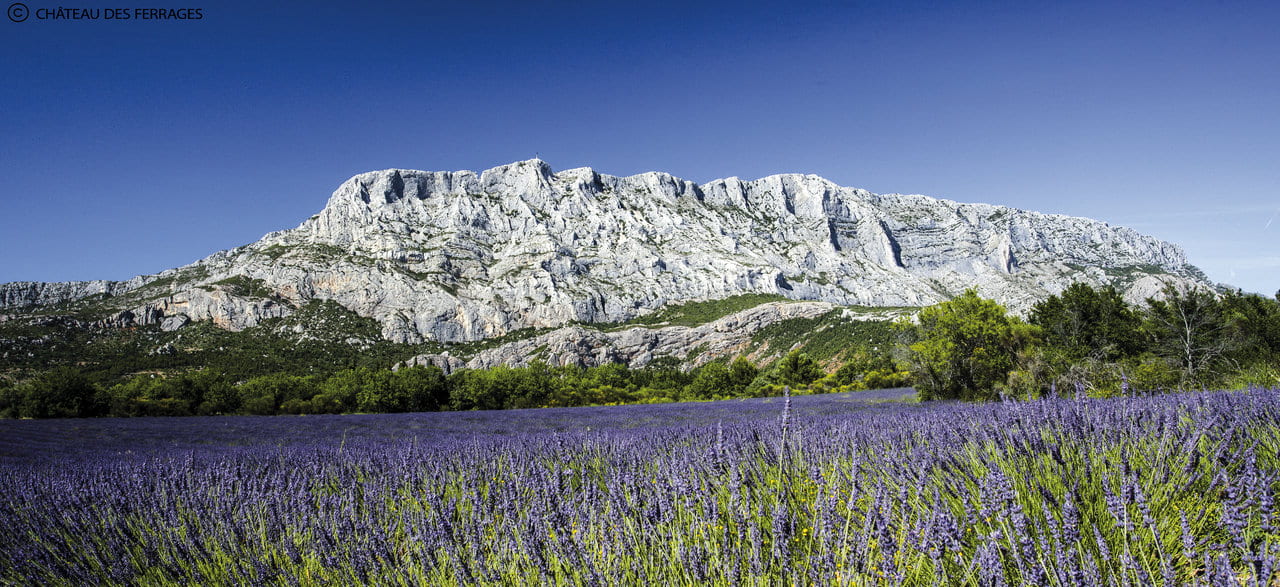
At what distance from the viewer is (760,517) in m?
2.17

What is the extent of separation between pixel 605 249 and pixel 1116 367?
11008 centimetres

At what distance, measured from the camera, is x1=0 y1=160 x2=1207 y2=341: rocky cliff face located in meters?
97.9

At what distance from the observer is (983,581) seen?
4.33 ft

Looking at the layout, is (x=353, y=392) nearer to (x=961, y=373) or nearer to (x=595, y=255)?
(x=961, y=373)

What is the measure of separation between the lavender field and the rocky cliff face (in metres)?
94.7

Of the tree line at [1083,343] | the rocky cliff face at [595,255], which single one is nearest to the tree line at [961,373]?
the tree line at [1083,343]

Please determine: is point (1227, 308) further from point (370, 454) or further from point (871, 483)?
point (370, 454)

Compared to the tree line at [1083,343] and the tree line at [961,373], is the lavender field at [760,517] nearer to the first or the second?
the tree line at [961,373]

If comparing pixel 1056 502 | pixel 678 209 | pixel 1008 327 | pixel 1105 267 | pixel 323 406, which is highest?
pixel 678 209

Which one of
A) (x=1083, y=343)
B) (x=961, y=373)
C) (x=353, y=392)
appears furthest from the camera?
(x=353, y=392)

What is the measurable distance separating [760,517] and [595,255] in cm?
11741

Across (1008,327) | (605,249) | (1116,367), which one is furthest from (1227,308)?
(605,249)

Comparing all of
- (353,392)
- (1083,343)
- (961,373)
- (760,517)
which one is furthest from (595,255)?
(760,517)

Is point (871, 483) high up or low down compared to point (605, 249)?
down
